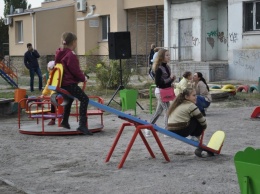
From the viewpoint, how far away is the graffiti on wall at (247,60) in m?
23.7

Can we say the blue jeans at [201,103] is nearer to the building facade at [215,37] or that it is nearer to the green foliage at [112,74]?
the green foliage at [112,74]

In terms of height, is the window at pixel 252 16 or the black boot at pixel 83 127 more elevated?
the window at pixel 252 16

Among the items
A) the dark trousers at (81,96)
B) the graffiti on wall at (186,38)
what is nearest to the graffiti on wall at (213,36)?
the graffiti on wall at (186,38)

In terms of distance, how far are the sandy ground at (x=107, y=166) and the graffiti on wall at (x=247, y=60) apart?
12.5 meters

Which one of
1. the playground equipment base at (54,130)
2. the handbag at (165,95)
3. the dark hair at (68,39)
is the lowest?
the playground equipment base at (54,130)

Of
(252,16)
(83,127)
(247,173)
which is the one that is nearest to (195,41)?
(252,16)

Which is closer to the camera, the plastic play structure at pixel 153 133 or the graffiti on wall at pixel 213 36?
the plastic play structure at pixel 153 133

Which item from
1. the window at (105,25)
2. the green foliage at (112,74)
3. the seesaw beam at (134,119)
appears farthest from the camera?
the window at (105,25)

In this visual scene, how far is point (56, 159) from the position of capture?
861 cm

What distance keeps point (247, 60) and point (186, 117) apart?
1617 cm

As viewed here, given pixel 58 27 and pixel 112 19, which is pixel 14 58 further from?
pixel 112 19

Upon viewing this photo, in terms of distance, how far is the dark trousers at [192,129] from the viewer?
852 cm

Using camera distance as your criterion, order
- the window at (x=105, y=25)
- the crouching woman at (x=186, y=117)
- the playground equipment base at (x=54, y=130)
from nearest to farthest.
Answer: the crouching woman at (x=186, y=117) → the playground equipment base at (x=54, y=130) → the window at (x=105, y=25)

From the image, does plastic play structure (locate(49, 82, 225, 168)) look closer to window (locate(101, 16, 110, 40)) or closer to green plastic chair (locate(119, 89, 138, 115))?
green plastic chair (locate(119, 89, 138, 115))
